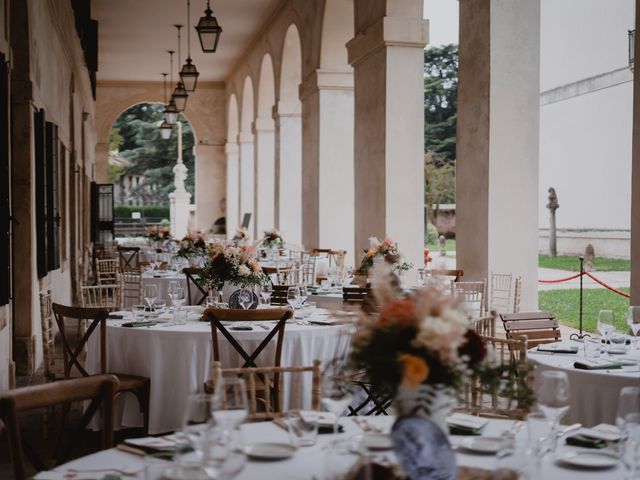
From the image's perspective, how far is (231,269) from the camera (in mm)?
6652

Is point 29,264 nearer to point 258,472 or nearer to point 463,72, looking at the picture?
point 463,72

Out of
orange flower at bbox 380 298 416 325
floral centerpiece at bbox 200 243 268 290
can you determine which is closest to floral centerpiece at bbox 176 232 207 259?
floral centerpiece at bbox 200 243 268 290

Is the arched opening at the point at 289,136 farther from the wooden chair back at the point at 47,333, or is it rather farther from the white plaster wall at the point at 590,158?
the wooden chair back at the point at 47,333

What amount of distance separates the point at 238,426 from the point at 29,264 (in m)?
5.92

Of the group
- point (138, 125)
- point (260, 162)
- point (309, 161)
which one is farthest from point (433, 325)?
point (138, 125)

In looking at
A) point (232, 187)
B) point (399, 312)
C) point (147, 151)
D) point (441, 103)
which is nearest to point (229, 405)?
point (399, 312)

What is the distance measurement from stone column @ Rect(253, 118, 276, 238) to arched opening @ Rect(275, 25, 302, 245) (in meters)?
2.90

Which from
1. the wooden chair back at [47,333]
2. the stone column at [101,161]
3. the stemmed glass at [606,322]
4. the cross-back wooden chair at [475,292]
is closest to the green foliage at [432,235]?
the stone column at [101,161]

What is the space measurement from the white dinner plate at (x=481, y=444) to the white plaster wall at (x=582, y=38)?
22.8 meters

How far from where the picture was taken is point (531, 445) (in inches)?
84.0

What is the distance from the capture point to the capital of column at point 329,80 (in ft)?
43.5

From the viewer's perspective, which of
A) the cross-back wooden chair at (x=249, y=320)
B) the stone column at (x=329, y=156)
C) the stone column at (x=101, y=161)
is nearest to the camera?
the cross-back wooden chair at (x=249, y=320)

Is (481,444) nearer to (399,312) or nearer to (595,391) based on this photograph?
(399,312)

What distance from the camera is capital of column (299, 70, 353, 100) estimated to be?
13.2 metres
